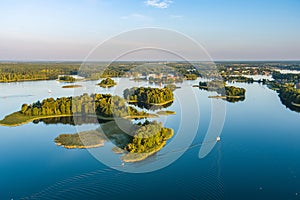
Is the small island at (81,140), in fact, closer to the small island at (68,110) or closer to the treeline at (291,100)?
the small island at (68,110)

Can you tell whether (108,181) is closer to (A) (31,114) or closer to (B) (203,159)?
(B) (203,159)

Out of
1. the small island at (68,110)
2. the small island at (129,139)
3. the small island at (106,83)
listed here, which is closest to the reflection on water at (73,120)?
the small island at (68,110)

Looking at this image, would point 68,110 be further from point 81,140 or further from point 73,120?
point 81,140

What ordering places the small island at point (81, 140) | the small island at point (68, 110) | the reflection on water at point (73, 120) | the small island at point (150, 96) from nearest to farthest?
1. the small island at point (81, 140)
2. the reflection on water at point (73, 120)
3. the small island at point (68, 110)
4. the small island at point (150, 96)

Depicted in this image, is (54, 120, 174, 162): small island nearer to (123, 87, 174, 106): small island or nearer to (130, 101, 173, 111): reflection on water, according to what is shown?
(130, 101, 173, 111): reflection on water

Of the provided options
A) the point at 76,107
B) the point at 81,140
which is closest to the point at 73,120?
the point at 76,107
